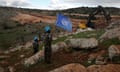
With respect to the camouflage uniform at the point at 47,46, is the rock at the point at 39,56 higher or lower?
lower

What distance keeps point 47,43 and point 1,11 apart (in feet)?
157

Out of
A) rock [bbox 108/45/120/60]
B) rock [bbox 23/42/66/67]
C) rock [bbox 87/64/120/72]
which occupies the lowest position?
rock [bbox 23/42/66/67]

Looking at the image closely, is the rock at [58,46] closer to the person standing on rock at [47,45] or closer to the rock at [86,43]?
the rock at [86,43]

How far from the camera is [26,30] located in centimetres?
5238

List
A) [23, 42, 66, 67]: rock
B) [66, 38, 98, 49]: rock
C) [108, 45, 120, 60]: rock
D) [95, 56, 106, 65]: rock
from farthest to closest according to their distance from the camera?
1. [23, 42, 66, 67]: rock
2. [66, 38, 98, 49]: rock
3. [108, 45, 120, 60]: rock
4. [95, 56, 106, 65]: rock

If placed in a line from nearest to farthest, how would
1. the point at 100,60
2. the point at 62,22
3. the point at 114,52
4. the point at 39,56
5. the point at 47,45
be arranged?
the point at 114,52
the point at 100,60
the point at 47,45
the point at 39,56
the point at 62,22

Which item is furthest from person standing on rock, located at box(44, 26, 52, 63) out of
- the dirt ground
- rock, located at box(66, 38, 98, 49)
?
rock, located at box(66, 38, 98, 49)

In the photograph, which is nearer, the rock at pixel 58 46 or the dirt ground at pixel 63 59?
the dirt ground at pixel 63 59

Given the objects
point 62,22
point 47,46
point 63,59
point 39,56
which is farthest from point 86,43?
point 39,56

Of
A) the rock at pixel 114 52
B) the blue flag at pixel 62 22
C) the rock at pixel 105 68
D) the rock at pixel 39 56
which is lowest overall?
the rock at pixel 39 56

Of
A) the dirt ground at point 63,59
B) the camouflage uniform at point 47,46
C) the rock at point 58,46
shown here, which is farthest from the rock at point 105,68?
the rock at point 58,46

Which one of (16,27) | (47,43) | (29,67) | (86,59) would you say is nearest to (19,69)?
(29,67)

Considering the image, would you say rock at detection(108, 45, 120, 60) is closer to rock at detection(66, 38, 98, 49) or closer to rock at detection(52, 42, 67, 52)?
rock at detection(66, 38, 98, 49)

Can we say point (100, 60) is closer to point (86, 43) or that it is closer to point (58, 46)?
point (86, 43)
